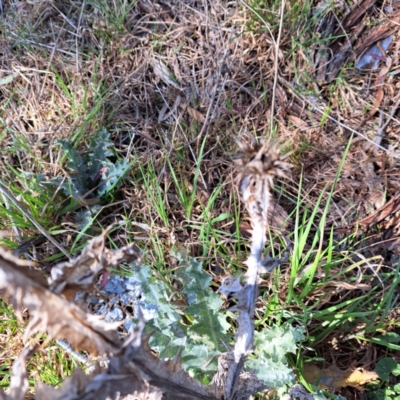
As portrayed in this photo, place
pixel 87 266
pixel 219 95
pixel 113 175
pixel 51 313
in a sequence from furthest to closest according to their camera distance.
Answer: pixel 219 95, pixel 113 175, pixel 87 266, pixel 51 313

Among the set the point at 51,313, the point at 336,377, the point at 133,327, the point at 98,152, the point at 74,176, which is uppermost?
the point at 51,313

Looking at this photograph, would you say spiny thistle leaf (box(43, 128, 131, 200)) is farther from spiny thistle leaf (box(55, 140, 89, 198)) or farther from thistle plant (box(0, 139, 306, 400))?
thistle plant (box(0, 139, 306, 400))

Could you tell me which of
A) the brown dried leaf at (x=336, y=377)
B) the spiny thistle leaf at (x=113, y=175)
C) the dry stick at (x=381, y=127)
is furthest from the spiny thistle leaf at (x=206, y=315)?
the dry stick at (x=381, y=127)

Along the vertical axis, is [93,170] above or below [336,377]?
above

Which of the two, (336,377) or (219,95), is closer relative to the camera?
(336,377)

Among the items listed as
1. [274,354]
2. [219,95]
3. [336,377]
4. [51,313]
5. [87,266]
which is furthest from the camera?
[219,95]

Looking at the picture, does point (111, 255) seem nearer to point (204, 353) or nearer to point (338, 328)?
point (204, 353)

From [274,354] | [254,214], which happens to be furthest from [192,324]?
[254,214]

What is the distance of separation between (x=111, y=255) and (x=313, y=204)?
1.45 metres

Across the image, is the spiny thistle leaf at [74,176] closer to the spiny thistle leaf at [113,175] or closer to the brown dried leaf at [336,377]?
the spiny thistle leaf at [113,175]

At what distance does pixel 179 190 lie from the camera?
210 cm

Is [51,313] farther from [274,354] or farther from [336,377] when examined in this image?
[336,377]

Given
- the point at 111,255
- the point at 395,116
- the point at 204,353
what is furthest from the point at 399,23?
the point at 111,255

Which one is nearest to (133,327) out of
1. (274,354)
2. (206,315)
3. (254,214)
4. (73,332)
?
(73,332)
